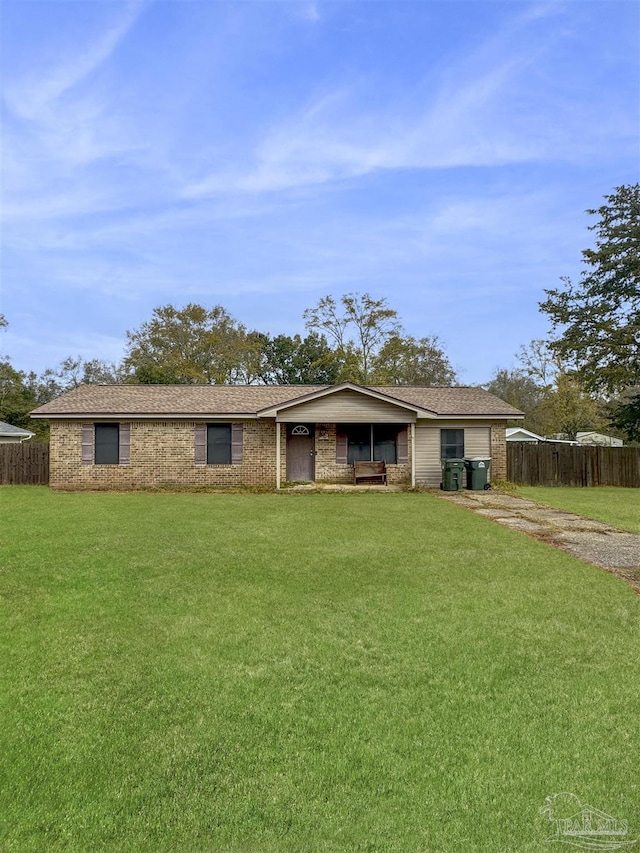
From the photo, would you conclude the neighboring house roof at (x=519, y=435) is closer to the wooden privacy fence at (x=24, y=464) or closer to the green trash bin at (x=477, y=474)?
the green trash bin at (x=477, y=474)

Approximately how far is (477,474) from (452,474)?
0.85 m

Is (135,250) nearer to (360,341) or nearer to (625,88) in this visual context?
(360,341)

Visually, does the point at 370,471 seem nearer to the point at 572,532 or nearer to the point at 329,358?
the point at 572,532

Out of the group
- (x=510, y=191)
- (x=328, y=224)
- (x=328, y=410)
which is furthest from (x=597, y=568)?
(x=328, y=224)

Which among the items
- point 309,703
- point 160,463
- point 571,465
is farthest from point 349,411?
point 309,703

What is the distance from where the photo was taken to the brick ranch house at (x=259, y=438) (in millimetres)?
16891

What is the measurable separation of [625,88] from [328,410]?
11.9 m

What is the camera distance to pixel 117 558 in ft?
22.5

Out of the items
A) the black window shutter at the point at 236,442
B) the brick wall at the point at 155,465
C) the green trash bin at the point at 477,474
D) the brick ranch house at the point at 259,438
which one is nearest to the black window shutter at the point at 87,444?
the brick ranch house at the point at 259,438

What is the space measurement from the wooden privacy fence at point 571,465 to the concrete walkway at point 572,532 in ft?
16.4

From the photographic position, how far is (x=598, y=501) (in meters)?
14.0

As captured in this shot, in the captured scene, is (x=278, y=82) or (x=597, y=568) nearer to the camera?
(x=597, y=568)

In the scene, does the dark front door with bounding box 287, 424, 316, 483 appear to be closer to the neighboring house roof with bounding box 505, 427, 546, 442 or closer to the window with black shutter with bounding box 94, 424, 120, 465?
the window with black shutter with bounding box 94, 424, 120, 465

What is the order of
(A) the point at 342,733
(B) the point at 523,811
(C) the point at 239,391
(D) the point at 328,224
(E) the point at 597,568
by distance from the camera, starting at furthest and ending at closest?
(D) the point at 328,224 → (C) the point at 239,391 → (E) the point at 597,568 → (A) the point at 342,733 → (B) the point at 523,811
